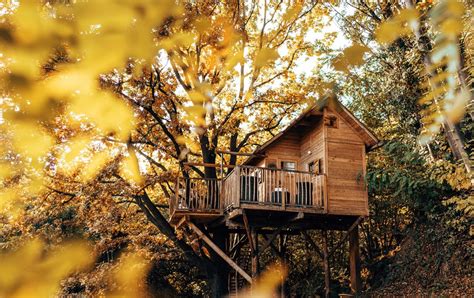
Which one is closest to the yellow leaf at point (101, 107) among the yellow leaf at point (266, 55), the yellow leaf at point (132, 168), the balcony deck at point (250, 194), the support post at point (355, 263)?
the yellow leaf at point (266, 55)

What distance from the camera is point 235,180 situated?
11898 mm

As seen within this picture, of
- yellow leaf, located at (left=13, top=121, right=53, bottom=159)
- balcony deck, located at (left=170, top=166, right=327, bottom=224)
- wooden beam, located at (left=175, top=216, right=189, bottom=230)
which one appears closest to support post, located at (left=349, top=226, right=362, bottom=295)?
balcony deck, located at (left=170, top=166, right=327, bottom=224)

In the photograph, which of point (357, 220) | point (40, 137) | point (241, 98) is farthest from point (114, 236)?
point (40, 137)

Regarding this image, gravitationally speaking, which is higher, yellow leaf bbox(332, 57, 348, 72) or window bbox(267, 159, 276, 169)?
window bbox(267, 159, 276, 169)

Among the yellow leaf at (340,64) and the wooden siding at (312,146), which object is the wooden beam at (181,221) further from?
the yellow leaf at (340,64)

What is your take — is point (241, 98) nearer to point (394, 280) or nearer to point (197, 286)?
point (394, 280)

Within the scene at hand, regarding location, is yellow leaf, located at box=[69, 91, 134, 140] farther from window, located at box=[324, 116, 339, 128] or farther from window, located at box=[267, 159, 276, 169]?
window, located at box=[267, 159, 276, 169]

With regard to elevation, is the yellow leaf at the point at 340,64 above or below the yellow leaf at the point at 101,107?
above

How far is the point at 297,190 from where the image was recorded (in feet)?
41.0

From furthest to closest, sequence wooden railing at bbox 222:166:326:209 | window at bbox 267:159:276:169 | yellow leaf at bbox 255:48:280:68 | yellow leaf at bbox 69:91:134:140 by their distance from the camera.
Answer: window at bbox 267:159:276:169 → wooden railing at bbox 222:166:326:209 → yellow leaf at bbox 255:48:280:68 → yellow leaf at bbox 69:91:134:140

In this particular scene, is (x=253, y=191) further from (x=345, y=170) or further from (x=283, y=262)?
(x=283, y=262)

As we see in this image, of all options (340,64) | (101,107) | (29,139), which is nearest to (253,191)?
(340,64)

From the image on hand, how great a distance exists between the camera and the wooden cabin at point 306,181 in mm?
12016

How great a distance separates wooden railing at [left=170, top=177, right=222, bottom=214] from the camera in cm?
1284
